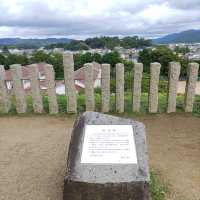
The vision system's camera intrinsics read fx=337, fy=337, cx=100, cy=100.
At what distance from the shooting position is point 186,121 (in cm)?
675

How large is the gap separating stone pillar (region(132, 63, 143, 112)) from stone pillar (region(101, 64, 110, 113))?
0.54 meters

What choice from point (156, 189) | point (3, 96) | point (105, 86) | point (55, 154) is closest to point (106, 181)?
point (156, 189)

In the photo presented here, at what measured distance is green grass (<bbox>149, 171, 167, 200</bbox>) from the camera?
4004mm

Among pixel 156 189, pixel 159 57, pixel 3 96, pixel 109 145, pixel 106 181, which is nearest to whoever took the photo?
pixel 106 181

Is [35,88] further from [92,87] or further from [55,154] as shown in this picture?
[55,154]

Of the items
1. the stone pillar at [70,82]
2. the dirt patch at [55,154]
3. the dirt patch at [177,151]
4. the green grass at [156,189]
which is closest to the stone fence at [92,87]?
the stone pillar at [70,82]

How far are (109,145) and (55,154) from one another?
5.21 feet

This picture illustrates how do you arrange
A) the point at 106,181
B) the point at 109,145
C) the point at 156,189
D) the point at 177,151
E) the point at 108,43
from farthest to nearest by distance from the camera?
the point at 108,43
the point at 177,151
the point at 156,189
the point at 109,145
the point at 106,181

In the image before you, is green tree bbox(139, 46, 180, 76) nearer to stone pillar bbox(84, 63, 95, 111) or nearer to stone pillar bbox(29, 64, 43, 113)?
stone pillar bbox(84, 63, 95, 111)

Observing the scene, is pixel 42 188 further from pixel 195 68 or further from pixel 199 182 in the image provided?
pixel 195 68

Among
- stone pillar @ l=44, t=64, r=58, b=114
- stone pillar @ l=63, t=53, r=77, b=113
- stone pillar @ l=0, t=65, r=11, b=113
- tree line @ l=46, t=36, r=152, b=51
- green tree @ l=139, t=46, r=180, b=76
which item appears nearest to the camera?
stone pillar @ l=63, t=53, r=77, b=113

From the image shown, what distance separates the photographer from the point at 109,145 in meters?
3.84

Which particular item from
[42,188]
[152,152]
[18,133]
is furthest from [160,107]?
[42,188]

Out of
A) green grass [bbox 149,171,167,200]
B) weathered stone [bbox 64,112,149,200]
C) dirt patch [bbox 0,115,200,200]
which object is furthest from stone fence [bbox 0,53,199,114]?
weathered stone [bbox 64,112,149,200]
